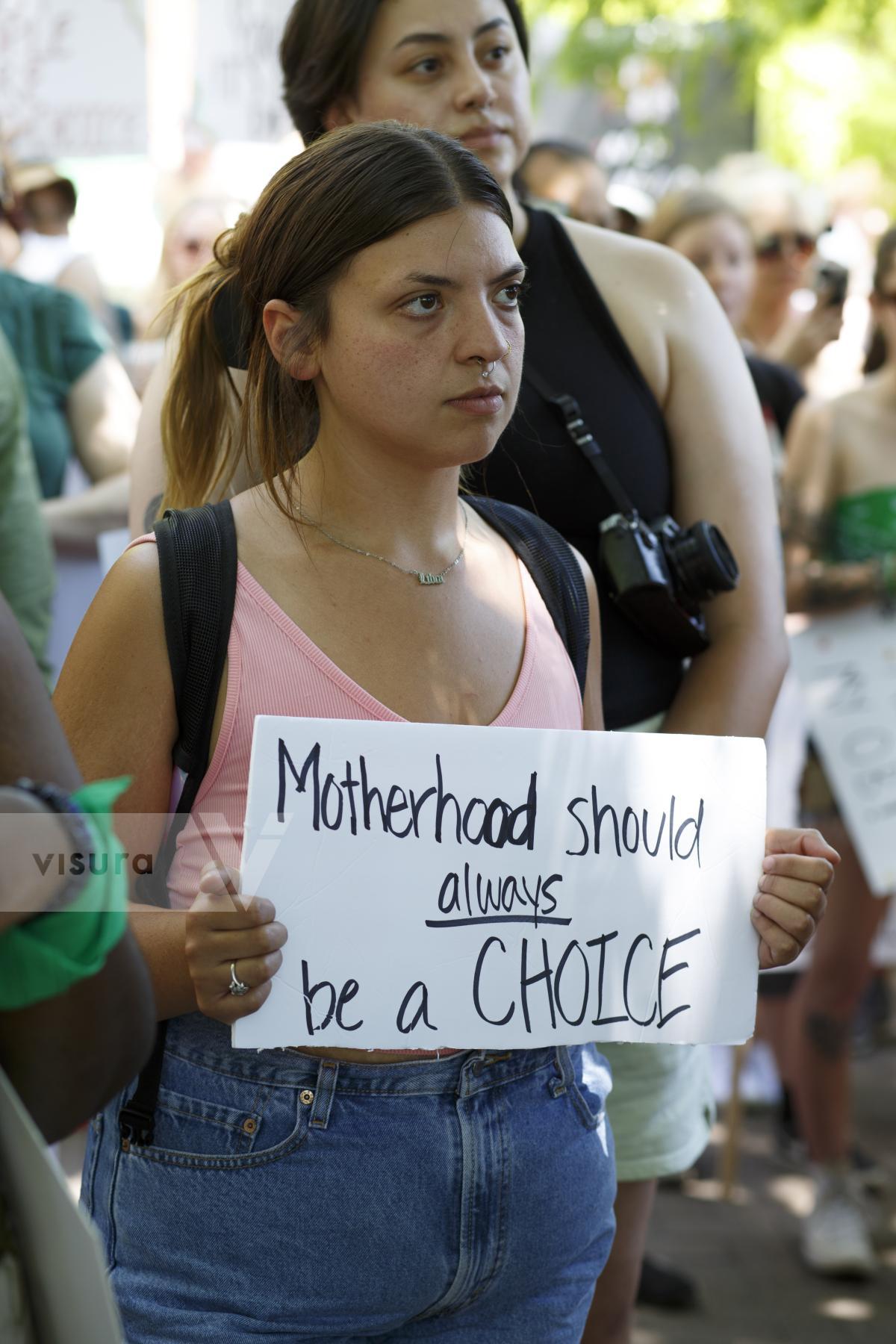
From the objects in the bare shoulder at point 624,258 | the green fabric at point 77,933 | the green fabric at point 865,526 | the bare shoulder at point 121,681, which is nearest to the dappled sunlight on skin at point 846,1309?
the green fabric at point 865,526

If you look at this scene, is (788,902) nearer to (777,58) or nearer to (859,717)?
(859,717)

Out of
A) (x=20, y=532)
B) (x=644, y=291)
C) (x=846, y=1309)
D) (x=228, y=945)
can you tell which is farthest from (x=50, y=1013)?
(x=846, y=1309)

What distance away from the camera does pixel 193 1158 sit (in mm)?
1517

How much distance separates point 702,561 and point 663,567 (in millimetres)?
51

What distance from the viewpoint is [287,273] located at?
5.40 ft

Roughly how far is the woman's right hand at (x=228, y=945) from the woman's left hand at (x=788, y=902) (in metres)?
0.54

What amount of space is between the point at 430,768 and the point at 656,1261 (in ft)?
8.67

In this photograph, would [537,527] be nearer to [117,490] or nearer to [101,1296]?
[101,1296]

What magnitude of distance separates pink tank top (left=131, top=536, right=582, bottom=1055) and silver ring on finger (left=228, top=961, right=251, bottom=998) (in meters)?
0.13

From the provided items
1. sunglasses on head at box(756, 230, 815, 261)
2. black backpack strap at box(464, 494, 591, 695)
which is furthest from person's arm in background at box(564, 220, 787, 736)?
sunglasses on head at box(756, 230, 815, 261)

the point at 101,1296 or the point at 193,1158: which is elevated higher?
the point at 101,1296

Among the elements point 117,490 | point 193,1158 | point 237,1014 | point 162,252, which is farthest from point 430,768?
point 162,252

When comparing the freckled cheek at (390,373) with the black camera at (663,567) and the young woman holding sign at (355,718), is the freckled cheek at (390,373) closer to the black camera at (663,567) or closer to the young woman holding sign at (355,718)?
the young woman holding sign at (355,718)

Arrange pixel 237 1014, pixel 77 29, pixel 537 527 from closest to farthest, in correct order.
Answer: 1. pixel 237 1014
2. pixel 537 527
3. pixel 77 29
